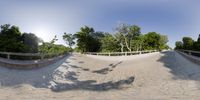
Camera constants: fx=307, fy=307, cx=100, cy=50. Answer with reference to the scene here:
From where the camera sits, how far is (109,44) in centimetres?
9031

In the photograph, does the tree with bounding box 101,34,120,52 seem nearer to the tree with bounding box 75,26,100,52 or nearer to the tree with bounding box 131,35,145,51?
the tree with bounding box 75,26,100,52

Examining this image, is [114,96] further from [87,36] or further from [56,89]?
[87,36]

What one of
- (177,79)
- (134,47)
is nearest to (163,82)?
(177,79)

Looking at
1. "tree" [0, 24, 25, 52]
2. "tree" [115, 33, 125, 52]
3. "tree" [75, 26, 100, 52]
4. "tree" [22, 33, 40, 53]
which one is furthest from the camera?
"tree" [115, 33, 125, 52]

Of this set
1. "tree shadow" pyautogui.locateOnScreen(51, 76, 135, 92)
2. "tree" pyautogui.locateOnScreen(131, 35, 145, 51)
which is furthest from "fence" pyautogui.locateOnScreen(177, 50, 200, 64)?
"tree" pyautogui.locateOnScreen(131, 35, 145, 51)

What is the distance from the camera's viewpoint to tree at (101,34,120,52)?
8950cm

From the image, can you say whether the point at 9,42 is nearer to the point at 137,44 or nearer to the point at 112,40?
the point at 112,40

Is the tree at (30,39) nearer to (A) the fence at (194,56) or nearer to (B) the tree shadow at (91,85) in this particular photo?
(A) the fence at (194,56)

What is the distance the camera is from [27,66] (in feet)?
60.6

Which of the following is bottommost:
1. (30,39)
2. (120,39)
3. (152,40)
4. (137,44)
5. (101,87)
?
(101,87)

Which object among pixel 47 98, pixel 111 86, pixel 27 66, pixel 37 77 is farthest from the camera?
pixel 27 66

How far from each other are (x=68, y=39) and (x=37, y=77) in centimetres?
8439

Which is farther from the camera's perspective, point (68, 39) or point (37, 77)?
point (68, 39)

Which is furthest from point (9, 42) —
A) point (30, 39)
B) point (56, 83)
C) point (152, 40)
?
point (152, 40)
